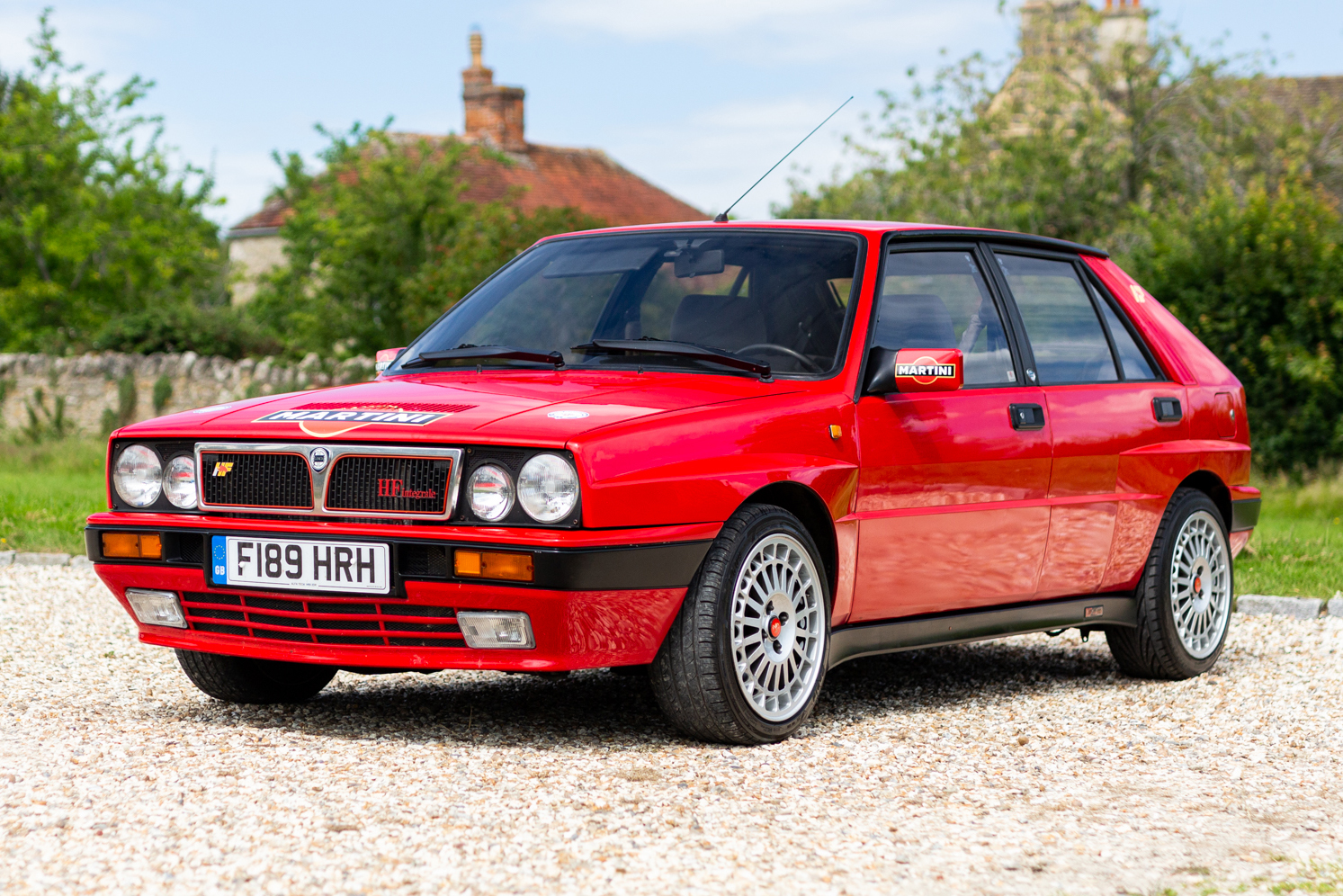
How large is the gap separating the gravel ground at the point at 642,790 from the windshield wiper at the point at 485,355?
48.9 inches

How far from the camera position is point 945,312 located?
601cm

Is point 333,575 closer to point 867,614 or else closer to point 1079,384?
point 867,614

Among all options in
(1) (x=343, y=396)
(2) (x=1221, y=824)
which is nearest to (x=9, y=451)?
(1) (x=343, y=396)

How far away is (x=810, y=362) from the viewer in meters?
5.52

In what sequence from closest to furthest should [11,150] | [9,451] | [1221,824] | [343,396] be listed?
[1221,824] → [343,396] → [9,451] → [11,150]

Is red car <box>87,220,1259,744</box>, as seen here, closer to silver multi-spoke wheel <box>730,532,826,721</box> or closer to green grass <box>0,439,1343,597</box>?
silver multi-spoke wheel <box>730,532,826,721</box>

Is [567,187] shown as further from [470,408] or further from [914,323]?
[470,408]

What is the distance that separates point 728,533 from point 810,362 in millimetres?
869

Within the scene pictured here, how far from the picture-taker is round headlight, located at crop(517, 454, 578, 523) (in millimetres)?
4543

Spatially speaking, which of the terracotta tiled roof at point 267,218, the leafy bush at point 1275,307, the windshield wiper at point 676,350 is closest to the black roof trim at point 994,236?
the windshield wiper at point 676,350

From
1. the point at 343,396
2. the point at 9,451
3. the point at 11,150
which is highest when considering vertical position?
the point at 11,150

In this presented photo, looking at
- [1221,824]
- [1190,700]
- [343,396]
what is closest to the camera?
[1221,824]

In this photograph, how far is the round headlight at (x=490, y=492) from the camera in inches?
180

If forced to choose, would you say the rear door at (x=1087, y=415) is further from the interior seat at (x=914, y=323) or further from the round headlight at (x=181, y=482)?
the round headlight at (x=181, y=482)
